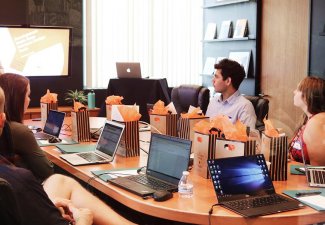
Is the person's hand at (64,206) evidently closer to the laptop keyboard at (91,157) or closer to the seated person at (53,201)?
the seated person at (53,201)

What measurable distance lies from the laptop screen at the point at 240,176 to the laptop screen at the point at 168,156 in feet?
0.74

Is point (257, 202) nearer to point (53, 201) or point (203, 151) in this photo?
point (203, 151)

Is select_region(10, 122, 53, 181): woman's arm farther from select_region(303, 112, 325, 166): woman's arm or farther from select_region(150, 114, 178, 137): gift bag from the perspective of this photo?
select_region(303, 112, 325, 166): woman's arm

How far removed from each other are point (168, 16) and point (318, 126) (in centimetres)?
447

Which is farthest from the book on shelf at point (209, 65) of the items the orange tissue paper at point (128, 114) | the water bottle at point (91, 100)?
the orange tissue paper at point (128, 114)

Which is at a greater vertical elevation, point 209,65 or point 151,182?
point 209,65

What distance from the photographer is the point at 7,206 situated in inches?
56.6

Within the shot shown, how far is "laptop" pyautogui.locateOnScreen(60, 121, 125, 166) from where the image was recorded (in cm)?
296

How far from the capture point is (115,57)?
679cm

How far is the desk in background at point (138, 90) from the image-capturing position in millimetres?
6078

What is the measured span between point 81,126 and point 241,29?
10.7 feet

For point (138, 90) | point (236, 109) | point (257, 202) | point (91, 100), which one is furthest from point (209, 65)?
point (257, 202)

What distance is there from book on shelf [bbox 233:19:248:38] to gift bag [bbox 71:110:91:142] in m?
3.16

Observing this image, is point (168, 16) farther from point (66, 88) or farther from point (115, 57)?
point (66, 88)
